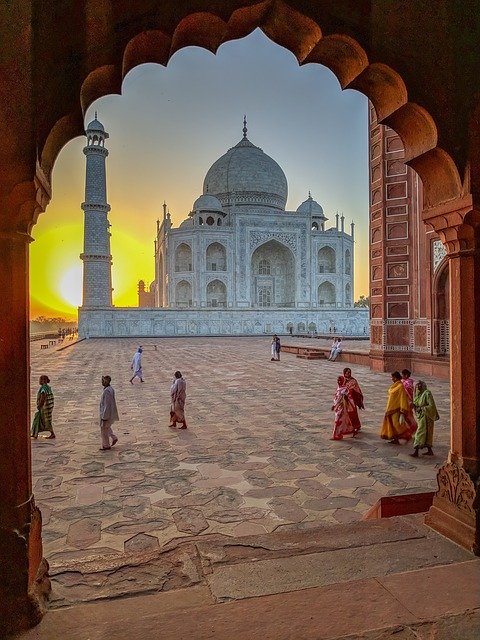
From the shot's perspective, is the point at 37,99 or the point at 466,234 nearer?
the point at 37,99

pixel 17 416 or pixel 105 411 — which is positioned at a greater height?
pixel 17 416

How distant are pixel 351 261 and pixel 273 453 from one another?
4727 cm

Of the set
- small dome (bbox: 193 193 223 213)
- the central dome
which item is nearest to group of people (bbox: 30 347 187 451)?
small dome (bbox: 193 193 223 213)

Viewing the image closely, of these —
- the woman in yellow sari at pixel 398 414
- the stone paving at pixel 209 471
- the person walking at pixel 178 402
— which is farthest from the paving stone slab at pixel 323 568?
the person walking at pixel 178 402

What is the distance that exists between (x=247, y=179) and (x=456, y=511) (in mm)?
47169

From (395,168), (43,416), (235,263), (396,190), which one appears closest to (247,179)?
(235,263)

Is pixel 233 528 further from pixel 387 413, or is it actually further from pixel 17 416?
pixel 387 413

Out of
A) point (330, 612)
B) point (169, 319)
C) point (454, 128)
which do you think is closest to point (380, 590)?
point (330, 612)

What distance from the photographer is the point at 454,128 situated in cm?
288

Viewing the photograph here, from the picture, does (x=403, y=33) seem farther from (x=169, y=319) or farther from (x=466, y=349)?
(x=169, y=319)

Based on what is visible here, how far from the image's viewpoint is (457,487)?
2.86m

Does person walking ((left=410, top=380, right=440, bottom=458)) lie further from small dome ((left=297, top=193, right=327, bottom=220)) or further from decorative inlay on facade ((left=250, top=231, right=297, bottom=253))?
small dome ((left=297, top=193, right=327, bottom=220))

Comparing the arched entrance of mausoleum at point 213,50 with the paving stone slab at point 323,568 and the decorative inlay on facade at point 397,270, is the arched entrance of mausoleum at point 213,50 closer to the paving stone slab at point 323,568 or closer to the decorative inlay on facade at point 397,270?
the paving stone slab at point 323,568

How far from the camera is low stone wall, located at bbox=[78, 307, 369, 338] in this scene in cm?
3622
